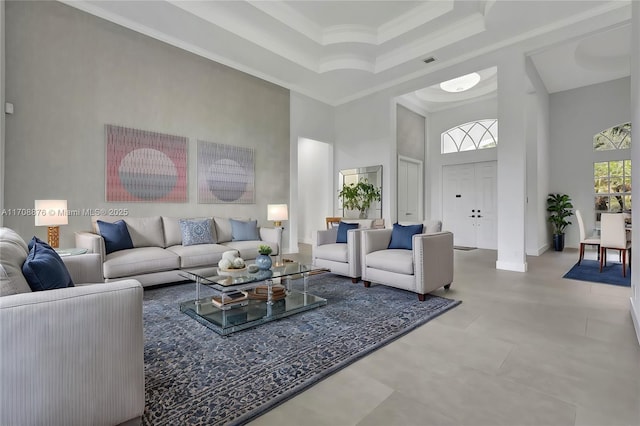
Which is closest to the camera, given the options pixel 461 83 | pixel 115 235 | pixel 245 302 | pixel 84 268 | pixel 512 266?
pixel 84 268

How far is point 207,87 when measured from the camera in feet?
17.2

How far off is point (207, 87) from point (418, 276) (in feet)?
14.7

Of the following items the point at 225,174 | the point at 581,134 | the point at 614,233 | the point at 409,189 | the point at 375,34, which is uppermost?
the point at 375,34

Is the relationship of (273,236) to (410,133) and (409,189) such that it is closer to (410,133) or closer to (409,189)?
(409,189)

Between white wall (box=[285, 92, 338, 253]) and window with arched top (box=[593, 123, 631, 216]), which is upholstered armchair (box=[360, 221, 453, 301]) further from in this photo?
window with arched top (box=[593, 123, 631, 216])

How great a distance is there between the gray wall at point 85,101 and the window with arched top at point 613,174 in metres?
7.75

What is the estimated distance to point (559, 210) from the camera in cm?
703

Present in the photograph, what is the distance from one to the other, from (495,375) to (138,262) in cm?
353

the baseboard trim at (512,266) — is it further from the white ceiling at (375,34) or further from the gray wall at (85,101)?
the gray wall at (85,101)

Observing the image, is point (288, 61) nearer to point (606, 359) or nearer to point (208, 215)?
point (208, 215)

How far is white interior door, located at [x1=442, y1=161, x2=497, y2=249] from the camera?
7.18 meters

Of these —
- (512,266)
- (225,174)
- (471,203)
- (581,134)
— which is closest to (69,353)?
(225,174)

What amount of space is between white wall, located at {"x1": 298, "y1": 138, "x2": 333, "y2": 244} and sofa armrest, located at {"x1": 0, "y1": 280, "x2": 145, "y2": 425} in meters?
6.58

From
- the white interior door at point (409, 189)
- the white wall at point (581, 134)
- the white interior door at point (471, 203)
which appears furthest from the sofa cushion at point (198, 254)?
the white wall at point (581, 134)
